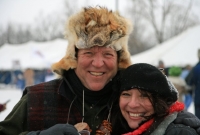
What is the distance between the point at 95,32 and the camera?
7.68 feet

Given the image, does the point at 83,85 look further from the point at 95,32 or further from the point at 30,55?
the point at 30,55

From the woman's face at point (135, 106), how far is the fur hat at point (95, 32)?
1.58 ft

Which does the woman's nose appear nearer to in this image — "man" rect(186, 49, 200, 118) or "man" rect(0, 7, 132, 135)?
"man" rect(0, 7, 132, 135)

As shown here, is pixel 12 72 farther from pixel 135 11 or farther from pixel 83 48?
pixel 135 11

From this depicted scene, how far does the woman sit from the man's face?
30cm

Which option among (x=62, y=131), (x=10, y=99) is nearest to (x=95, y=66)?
(x=62, y=131)

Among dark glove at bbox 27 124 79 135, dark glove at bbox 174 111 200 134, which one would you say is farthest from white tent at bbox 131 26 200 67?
dark glove at bbox 27 124 79 135

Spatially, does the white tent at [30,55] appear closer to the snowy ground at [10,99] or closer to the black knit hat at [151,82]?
the snowy ground at [10,99]

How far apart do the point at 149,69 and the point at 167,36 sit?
39618mm

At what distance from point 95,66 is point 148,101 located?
0.56m

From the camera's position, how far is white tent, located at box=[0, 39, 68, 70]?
19016mm

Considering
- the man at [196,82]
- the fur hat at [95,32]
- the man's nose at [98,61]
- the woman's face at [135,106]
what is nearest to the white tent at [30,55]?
the man at [196,82]

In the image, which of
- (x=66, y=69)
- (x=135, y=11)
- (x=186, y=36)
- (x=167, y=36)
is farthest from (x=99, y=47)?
(x=167, y=36)

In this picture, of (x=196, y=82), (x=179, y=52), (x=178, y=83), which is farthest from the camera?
(x=179, y=52)
